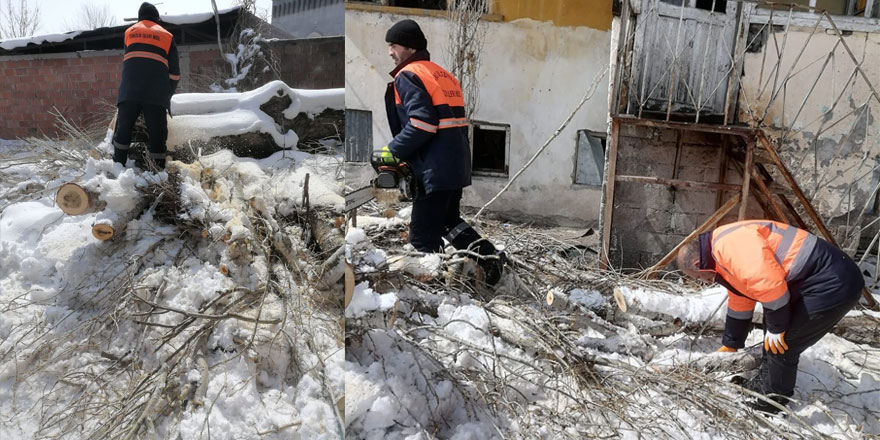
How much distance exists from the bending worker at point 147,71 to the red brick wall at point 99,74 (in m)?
0.02

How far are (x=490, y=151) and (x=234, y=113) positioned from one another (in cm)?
427

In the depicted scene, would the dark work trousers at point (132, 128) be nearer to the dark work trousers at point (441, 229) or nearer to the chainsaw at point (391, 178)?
the chainsaw at point (391, 178)

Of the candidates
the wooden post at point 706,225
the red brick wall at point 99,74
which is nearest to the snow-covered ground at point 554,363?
the wooden post at point 706,225

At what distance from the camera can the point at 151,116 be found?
132 centimetres

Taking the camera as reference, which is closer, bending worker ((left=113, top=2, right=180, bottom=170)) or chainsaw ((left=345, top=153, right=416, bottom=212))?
bending worker ((left=113, top=2, right=180, bottom=170))

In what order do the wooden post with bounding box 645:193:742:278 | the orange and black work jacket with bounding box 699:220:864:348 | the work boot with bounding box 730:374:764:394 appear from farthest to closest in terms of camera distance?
the wooden post with bounding box 645:193:742:278
the work boot with bounding box 730:374:764:394
the orange and black work jacket with bounding box 699:220:864:348

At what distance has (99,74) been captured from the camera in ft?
4.34

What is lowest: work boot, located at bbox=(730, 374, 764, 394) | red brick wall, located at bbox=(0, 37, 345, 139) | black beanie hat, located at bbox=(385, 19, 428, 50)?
work boot, located at bbox=(730, 374, 764, 394)

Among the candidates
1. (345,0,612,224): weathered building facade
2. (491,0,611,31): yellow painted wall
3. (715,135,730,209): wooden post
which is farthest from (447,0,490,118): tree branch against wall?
(715,135,730,209): wooden post

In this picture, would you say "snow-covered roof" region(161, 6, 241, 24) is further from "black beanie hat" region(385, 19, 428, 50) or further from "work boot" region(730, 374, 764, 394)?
"work boot" region(730, 374, 764, 394)

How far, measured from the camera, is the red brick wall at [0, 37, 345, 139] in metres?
1.31

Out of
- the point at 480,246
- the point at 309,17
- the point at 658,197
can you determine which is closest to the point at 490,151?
the point at 658,197

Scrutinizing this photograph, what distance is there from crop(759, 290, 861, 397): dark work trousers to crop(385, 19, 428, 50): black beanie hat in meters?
1.97

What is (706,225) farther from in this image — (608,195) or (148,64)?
(148,64)
